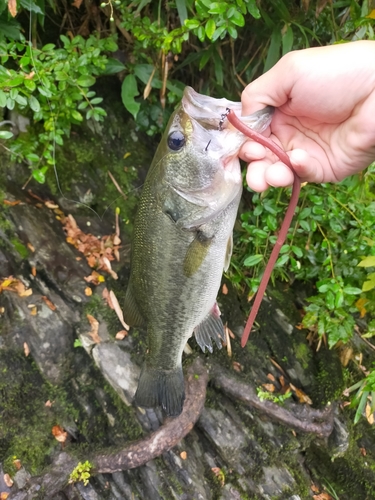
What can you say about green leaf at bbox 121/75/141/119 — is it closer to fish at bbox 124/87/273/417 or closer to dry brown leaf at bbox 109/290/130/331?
fish at bbox 124/87/273/417

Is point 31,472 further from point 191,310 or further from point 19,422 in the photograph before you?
point 191,310

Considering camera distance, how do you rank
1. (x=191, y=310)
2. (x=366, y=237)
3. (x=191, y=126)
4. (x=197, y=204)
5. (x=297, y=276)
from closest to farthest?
(x=191, y=126)
(x=197, y=204)
(x=191, y=310)
(x=366, y=237)
(x=297, y=276)

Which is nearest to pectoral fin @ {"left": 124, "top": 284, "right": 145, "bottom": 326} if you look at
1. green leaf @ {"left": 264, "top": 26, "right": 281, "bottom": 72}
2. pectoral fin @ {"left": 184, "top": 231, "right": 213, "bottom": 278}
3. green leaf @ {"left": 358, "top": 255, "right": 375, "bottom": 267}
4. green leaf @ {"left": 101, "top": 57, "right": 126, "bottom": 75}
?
pectoral fin @ {"left": 184, "top": 231, "right": 213, "bottom": 278}

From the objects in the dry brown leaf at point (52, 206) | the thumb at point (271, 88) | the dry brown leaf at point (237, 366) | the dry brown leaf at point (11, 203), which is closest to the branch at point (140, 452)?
the dry brown leaf at point (237, 366)

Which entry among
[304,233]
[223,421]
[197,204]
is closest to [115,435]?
[223,421]

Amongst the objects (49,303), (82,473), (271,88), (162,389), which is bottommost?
(82,473)

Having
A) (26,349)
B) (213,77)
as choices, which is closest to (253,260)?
(213,77)

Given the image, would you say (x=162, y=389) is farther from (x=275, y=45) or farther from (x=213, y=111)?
(x=275, y=45)

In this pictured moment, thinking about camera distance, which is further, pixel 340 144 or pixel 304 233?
pixel 304 233
